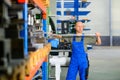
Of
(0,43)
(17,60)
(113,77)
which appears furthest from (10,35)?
(113,77)

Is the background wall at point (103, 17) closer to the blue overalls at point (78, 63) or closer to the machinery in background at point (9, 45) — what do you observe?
the blue overalls at point (78, 63)

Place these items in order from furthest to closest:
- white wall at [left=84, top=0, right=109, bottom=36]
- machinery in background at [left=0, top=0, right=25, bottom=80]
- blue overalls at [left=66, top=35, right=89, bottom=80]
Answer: white wall at [left=84, top=0, right=109, bottom=36], blue overalls at [left=66, top=35, right=89, bottom=80], machinery in background at [left=0, top=0, right=25, bottom=80]

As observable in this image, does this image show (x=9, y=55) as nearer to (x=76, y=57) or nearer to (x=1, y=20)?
(x=1, y=20)

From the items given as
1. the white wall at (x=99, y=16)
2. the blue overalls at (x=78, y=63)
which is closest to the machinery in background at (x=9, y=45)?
the blue overalls at (x=78, y=63)

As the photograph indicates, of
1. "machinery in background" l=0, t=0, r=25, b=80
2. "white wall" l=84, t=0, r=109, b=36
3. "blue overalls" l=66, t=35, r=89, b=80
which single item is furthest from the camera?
"white wall" l=84, t=0, r=109, b=36

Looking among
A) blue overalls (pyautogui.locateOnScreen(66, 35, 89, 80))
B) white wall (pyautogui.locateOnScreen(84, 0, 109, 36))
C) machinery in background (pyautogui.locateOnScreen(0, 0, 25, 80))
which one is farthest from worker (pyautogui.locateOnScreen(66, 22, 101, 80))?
white wall (pyautogui.locateOnScreen(84, 0, 109, 36))

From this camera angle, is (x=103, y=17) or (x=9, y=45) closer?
(x=9, y=45)

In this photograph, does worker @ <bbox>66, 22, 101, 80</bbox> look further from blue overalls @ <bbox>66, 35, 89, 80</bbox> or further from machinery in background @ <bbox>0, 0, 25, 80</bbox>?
machinery in background @ <bbox>0, 0, 25, 80</bbox>

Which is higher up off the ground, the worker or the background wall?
the background wall

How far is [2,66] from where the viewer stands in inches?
43.7

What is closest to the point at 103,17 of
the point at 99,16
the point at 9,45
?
the point at 99,16

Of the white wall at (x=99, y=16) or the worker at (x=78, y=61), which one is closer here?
the worker at (x=78, y=61)

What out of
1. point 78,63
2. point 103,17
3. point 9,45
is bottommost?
point 78,63

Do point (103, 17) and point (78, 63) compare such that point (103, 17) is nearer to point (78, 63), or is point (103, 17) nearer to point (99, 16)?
point (99, 16)
